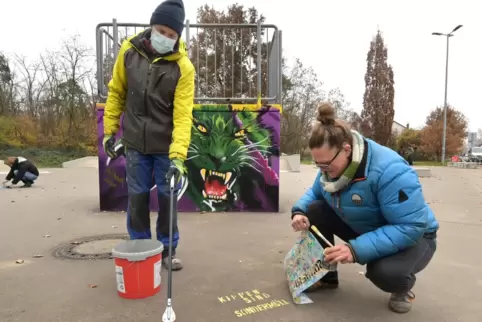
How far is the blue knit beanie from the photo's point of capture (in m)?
2.79

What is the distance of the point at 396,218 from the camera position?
206 centimetres

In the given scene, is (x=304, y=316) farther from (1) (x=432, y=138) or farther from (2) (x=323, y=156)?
(1) (x=432, y=138)

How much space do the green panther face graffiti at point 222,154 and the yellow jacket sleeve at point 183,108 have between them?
217cm

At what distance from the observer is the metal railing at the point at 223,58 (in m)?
5.27

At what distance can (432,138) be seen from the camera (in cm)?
3781

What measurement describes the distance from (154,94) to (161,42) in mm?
396

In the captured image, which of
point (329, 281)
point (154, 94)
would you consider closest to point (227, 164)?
point (154, 94)

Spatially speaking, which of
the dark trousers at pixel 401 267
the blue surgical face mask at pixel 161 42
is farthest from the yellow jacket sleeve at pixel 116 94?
the dark trousers at pixel 401 267

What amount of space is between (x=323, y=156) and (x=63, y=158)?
71.8 ft

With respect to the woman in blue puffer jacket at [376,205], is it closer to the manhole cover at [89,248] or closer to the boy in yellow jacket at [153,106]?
the boy in yellow jacket at [153,106]

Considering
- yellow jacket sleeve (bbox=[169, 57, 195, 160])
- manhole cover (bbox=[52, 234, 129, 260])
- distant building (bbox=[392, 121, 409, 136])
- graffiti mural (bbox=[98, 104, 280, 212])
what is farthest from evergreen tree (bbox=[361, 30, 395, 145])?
yellow jacket sleeve (bbox=[169, 57, 195, 160])

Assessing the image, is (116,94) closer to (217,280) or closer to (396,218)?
(217,280)

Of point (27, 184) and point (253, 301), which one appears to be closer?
point (253, 301)

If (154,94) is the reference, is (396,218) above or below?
below
